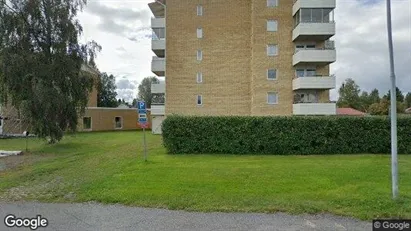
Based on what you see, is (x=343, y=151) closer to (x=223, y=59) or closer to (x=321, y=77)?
(x=321, y=77)

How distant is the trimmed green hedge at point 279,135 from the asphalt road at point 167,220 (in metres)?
9.50

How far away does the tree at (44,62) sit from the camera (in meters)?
18.8

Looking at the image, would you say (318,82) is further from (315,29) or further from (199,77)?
(199,77)

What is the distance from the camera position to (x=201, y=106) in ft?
111

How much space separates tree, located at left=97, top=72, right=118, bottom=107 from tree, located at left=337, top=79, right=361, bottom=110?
51510 millimetres

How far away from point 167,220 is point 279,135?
11.0m

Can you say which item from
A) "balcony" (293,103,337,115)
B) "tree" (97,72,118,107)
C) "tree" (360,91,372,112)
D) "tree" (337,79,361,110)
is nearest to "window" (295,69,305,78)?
"balcony" (293,103,337,115)

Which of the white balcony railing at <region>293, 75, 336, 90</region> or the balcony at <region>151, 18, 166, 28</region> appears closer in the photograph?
the white balcony railing at <region>293, 75, 336, 90</region>

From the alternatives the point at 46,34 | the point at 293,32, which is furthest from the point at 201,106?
the point at 46,34

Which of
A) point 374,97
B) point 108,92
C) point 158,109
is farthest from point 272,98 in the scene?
point 108,92

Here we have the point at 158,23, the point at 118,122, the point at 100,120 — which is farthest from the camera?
the point at 118,122

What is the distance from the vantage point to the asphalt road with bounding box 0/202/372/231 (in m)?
5.70

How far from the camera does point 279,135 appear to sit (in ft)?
53.1

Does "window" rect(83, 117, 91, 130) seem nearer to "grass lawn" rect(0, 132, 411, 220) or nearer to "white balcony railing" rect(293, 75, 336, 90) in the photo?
"white balcony railing" rect(293, 75, 336, 90)
